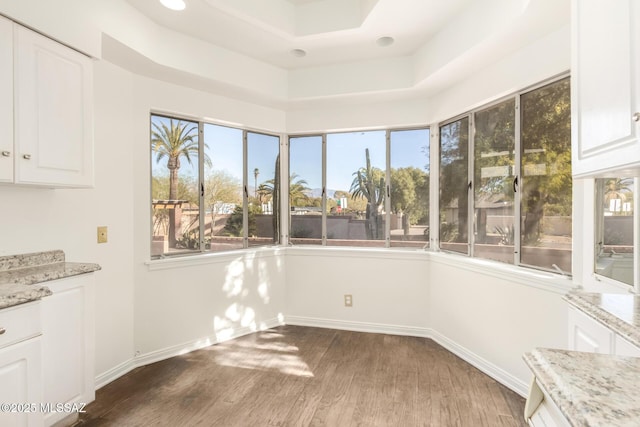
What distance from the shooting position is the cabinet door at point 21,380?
4.51ft

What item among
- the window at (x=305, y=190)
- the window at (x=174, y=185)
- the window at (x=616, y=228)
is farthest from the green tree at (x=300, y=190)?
the window at (x=616, y=228)

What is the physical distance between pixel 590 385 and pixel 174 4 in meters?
3.08

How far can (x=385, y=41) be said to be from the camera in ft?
9.95

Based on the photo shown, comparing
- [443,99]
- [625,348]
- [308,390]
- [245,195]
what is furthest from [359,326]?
[625,348]

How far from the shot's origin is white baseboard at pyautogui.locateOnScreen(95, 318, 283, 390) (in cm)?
262

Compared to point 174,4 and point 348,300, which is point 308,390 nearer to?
point 348,300

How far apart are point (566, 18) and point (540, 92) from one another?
1.76ft

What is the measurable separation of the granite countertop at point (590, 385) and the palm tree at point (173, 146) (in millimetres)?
3071

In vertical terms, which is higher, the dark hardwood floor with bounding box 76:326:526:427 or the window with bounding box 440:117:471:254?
the window with bounding box 440:117:471:254

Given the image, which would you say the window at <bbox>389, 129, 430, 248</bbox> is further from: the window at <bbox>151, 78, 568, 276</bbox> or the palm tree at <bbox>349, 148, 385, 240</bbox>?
the palm tree at <bbox>349, 148, 385, 240</bbox>

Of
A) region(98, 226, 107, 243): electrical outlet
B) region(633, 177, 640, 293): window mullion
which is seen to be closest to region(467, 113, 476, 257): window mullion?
region(633, 177, 640, 293): window mullion

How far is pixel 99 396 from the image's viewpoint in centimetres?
242

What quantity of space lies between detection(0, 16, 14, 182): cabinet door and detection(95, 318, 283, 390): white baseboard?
1.70 m

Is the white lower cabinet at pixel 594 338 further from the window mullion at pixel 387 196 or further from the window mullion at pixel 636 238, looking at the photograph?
the window mullion at pixel 387 196
